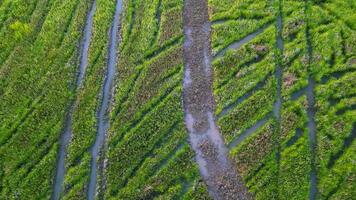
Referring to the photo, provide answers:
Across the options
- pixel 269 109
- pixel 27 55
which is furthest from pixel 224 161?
pixel 27 55

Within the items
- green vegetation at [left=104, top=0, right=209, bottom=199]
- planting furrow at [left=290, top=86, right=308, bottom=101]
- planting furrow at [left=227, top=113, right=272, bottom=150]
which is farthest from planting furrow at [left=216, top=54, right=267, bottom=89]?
planting furrow at [left=227, top=113, right=272, bottom=150]

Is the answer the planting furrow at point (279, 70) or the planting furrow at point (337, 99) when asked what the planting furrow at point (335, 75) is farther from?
the planting furrow at point (279, 70)

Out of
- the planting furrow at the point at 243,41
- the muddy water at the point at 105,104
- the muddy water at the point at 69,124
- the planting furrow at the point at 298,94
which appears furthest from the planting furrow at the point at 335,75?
the muddy water at the point at 69,124

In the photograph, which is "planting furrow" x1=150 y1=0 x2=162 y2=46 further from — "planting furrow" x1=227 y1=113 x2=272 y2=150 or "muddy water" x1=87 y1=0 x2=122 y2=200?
"planting furrow" x1=227 y1=113 x2=272 y2=150

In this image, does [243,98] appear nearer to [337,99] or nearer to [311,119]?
[311,119]

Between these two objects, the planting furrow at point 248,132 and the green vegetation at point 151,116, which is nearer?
the green vegetation at point 151,116

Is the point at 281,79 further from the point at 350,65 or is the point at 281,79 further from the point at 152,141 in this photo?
the point at 152,141

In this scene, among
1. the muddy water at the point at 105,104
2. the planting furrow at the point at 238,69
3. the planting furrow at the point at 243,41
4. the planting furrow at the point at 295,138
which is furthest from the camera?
the planting furrow at the point at 243,41
